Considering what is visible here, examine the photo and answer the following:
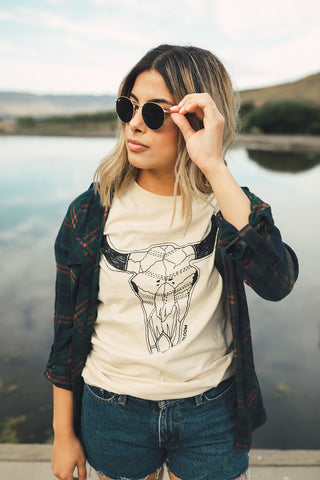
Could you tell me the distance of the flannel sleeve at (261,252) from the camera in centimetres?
96

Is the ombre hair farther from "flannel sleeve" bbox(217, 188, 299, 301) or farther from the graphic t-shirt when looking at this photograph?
"flannel sleeve" bbox(217, 188, 299, 301)

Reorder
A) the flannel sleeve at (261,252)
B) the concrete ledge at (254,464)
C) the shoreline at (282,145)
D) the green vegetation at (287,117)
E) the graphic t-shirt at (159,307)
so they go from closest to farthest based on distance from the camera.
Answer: the flannel sleeve at (261,252)
the graphic t-shirt at (159,307)
the concrete ledge at (254,464)
the shoreline at (282,145)
the green vegetation at (287,117)

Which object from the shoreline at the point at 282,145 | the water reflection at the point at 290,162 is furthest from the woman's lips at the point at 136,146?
the shoreline at the point at 282,145

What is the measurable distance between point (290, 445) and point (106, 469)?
1.89m

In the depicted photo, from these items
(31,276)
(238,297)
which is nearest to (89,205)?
(238,297)

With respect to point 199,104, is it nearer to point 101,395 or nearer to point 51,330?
point 101,395

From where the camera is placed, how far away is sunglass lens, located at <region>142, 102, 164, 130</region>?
1.09 meters

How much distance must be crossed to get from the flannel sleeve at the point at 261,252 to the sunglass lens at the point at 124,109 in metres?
0.45

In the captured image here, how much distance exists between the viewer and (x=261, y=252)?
0.96 metres

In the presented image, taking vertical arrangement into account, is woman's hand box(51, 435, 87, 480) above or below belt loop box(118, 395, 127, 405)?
below

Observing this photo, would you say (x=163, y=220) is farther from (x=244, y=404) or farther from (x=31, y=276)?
(x=31, y=276)

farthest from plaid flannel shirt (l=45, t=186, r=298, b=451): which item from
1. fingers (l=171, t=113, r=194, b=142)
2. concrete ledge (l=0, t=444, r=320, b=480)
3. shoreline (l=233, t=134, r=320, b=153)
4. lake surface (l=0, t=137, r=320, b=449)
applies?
shoreline (l=233, t=134, r=320, b=153)

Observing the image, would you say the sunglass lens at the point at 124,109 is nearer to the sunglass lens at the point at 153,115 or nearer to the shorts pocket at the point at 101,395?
the sunglass lens at the point at 153,115

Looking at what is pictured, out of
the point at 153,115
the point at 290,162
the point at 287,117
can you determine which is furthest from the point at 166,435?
the point at 287,117
